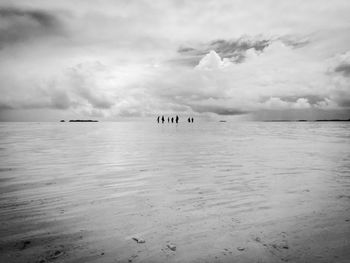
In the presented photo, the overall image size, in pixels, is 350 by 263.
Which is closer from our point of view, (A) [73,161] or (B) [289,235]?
(B) [289,235]

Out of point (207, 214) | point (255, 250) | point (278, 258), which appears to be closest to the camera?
point (278, 258)

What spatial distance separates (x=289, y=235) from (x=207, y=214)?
5.61 feet

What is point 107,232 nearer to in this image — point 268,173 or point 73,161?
point 268,173

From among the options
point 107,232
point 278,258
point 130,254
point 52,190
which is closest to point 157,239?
point 130,254

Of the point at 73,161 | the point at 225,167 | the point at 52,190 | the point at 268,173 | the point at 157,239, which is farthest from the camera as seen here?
the point at 73,161

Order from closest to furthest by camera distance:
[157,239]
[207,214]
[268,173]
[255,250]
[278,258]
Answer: [278,258] → [255,250] → [157,239] → [207,214] → [268,173]

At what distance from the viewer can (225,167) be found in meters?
11.4

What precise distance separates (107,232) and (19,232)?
1637 millimetres

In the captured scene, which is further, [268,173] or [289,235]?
[268,173]

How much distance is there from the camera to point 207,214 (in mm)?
5535

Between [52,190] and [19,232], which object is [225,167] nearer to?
[52,190]

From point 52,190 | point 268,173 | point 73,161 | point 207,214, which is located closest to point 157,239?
point 207,214

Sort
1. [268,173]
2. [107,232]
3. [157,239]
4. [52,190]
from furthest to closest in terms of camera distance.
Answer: [268,173], [52,190], [107,232], [157,239]

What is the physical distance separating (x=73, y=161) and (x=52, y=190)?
5.49 meters
